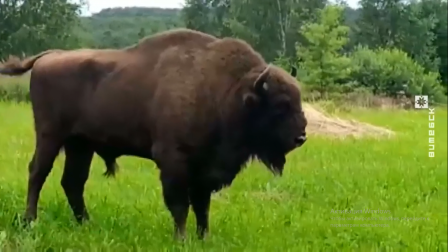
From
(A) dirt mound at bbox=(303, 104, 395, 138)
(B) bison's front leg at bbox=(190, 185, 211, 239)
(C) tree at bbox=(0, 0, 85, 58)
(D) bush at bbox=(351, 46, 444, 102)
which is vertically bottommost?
(A) dirt mound at bbox=(303, 104, 395, 138)

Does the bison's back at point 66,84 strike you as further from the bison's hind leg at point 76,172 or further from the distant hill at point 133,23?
the distant hill at point 133,23

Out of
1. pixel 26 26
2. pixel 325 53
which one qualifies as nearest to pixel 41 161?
pixel 26 26

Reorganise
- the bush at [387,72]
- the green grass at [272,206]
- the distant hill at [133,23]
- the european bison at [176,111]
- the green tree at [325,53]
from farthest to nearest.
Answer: the green tree at [325,53], the bush at [387,72], the distant hill at [133,23], the european bison at [176,111], the green grass at [272,206]

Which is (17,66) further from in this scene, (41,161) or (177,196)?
(177,196)

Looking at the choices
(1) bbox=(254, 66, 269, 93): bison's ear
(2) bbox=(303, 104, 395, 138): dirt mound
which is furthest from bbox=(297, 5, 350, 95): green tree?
(1) bbox=(254, 66, 269, 93): bison's ear

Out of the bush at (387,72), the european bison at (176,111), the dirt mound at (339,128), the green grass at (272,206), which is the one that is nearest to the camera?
the green grass at (272,206)

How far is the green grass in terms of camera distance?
17.0ft

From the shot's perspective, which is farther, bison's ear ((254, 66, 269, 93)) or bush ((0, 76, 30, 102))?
bush ((0, 76, 30, 102))

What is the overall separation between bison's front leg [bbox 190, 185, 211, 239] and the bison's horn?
3.24 ft

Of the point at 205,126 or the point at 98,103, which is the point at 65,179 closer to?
the point at 98,103

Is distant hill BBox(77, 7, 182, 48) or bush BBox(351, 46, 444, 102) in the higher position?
distant hill BBox(77, 7, 182, 48)

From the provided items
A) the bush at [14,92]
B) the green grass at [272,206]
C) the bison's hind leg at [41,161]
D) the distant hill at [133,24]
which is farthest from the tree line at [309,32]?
the bison's hind leg at [41,161]

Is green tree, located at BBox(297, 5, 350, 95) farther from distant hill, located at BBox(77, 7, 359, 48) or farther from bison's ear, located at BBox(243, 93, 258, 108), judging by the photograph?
bison's ear, located at BBox(243, 93, 258, 108)

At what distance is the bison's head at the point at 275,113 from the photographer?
5215mm
